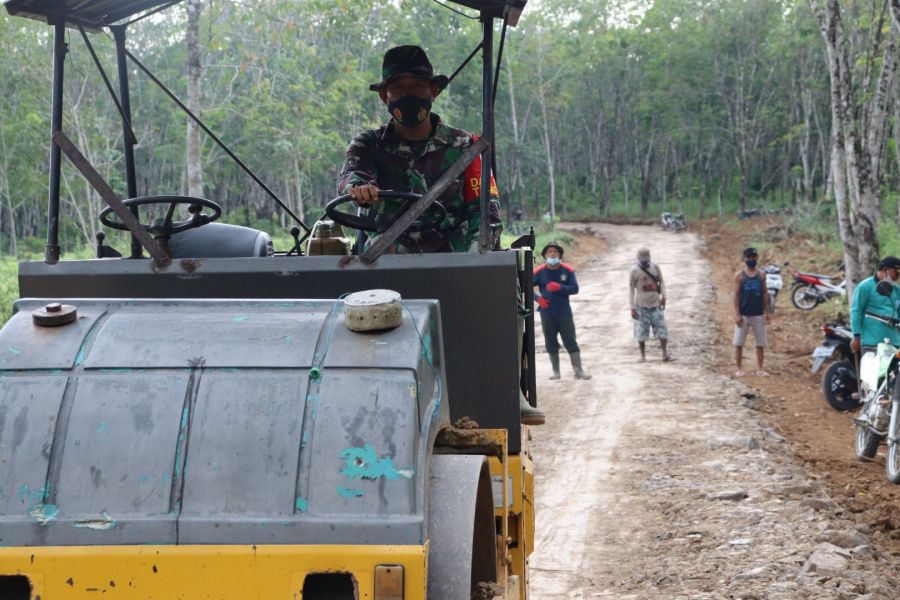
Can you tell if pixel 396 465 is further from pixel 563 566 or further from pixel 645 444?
pixel 645 444

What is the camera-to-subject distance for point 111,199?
3551 mm

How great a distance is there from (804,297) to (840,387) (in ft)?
27.5

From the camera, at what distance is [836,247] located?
27094 millimetres

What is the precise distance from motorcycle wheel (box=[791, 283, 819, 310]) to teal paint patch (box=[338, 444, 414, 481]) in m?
18.7

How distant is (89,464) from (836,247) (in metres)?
26.9

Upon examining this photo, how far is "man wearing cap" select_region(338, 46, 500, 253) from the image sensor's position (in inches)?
180

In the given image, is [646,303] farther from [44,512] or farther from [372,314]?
[44,512]

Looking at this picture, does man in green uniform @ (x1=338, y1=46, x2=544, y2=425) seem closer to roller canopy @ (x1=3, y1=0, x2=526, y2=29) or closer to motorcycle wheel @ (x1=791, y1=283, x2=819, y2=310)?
roller canopy @ (x1=3, y1=0, x2=526, y2=29)

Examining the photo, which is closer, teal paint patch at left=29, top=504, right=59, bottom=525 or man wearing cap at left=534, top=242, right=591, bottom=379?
teal paint patch at left=29, top=504, right=59, bottom=525

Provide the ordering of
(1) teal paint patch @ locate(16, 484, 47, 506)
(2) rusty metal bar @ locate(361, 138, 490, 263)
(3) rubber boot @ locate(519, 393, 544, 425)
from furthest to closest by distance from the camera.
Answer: (3) rubber boot @ locate(519, 393, 544, 425) < (2) rusty metal bar @ locate(361, 138, 490, 263) < (1) teal paint patch @ locate(16, 484, 47, 506)

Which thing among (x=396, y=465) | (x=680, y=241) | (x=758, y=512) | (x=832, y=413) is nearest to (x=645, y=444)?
(x=758, y=512)

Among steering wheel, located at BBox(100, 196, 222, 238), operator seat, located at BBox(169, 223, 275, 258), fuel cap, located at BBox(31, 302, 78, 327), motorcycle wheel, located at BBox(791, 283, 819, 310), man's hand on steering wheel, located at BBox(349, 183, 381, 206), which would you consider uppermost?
man's hand on steering wheel, located at BBox(349, 183, 381, 206)

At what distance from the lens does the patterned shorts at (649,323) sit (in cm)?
1523

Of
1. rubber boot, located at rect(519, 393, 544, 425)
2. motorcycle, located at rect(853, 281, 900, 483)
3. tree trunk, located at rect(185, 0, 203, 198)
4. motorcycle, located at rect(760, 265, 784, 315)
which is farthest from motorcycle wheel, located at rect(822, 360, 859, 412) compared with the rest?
motorcycle, located at rect(760, 265, 784, 315)
